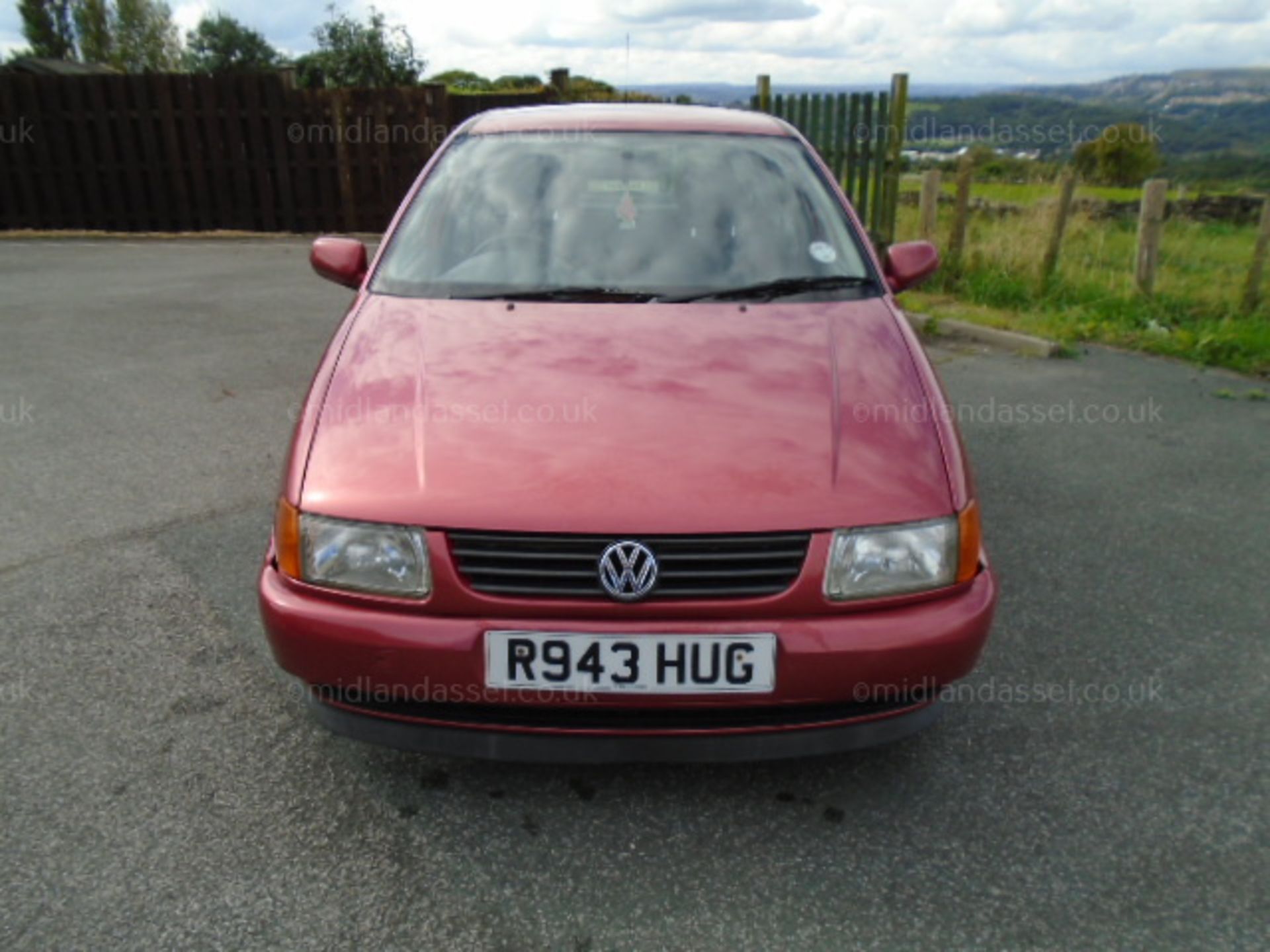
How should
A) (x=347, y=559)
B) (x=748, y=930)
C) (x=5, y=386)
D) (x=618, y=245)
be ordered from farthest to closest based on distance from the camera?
(x=5, y=386) → (x=618, y=245) → (x=347, y=559) → (x=748, y=930)

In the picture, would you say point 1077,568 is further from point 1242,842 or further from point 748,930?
point 748,930

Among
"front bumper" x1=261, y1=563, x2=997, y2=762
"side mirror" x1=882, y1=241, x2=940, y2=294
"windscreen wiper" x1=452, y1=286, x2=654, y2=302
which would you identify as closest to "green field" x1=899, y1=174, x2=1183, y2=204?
"side mirror" x1=882, y1=241, x2=940, y2=294

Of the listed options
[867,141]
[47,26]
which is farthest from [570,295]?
[47,26]

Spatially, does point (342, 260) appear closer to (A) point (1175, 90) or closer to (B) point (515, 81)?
(B) point (515, 81)

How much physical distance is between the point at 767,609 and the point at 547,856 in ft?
2.31

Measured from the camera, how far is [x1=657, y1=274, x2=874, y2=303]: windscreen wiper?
9.08 ft

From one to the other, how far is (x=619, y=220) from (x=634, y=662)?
1634 millimetres

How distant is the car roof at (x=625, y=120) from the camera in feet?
11.2

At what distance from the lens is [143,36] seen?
186ft

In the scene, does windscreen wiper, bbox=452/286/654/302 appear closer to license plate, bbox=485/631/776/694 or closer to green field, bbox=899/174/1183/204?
license plate, bbox=485/631/776/694

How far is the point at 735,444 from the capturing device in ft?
6.91

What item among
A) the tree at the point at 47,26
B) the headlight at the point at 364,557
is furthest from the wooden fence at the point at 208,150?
the tree at the point at 47,26

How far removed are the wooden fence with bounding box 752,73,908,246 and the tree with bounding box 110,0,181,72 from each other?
56640 mm

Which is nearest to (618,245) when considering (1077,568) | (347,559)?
(347,559)
